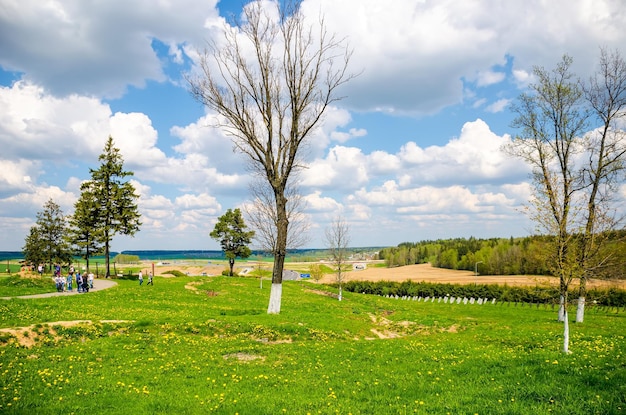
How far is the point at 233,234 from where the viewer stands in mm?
67938

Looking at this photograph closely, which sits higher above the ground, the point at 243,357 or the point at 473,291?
the point at 243,357

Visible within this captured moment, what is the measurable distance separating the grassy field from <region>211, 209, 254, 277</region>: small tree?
45.2 meters

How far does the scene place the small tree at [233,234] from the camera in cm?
6806

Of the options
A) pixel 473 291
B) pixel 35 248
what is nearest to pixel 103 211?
pixel 35 248

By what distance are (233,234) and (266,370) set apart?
56.4 meters

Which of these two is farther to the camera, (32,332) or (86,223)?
(86,223)

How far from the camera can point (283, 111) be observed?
84.1 ft

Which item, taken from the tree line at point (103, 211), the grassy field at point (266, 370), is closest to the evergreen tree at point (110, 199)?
the tree line at point (103, 211)

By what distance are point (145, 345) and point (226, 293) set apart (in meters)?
26.4

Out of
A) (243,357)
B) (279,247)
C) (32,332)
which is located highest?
(279,247)

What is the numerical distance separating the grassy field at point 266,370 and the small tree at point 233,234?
45151mm

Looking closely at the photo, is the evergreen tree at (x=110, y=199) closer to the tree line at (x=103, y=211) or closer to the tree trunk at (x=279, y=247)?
the tree line at (x=103, y=211)

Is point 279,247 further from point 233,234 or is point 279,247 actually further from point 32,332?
point 233,234

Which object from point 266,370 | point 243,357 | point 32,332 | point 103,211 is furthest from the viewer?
point 103,211
